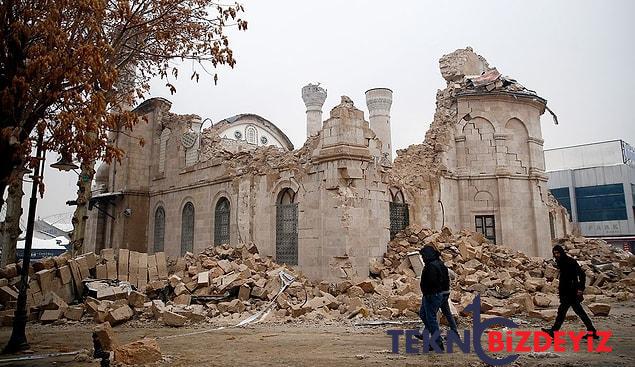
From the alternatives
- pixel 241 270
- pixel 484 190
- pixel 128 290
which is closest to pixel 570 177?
pixel 484 190

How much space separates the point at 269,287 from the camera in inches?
453

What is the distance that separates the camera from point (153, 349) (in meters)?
5.75

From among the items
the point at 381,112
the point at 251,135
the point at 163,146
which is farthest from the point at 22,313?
the point at 381,112

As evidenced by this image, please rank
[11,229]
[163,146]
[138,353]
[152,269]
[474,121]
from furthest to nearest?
[163,146] < [474,121] < [152,269] < [11,229] < [138,353]

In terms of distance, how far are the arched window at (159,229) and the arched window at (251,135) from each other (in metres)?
9.16

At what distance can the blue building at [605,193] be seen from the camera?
37.5 m

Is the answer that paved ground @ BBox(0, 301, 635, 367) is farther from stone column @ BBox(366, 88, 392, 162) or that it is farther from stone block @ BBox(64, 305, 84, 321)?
stone column @ BBox(366, 88, 392, 162)

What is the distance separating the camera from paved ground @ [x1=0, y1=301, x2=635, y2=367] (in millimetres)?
5688

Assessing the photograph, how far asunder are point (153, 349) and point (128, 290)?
6100mm

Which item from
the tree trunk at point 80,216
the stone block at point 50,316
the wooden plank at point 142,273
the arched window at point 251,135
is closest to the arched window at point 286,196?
the wooden plank at point 142,273

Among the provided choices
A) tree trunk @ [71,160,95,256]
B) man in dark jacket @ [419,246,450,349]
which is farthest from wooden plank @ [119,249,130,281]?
man in dark jacket @ [419,246,450,349]

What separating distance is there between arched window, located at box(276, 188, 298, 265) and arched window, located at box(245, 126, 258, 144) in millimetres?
14884

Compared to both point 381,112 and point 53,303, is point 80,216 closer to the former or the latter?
point 53,303

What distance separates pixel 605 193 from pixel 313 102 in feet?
88.9
